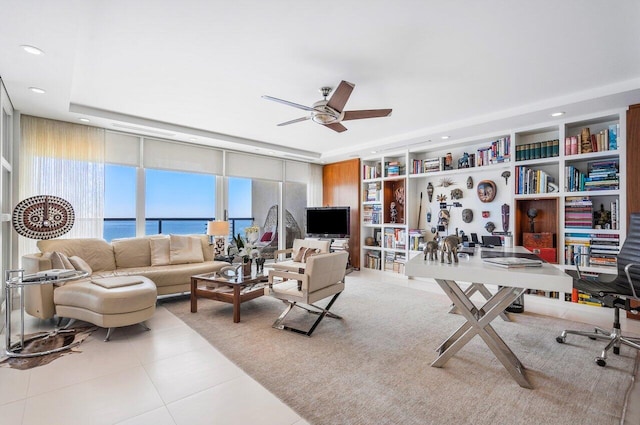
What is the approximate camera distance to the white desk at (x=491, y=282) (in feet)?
5.77

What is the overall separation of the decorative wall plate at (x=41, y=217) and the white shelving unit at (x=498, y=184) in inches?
197

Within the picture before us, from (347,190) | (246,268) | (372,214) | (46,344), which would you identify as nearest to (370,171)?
(347,190)

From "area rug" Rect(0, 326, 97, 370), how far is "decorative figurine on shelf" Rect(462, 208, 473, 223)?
17.5ft

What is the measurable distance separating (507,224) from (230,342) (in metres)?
4.23

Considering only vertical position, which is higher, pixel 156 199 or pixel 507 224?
pixel 156 199

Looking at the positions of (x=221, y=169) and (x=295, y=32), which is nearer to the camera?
(x=295, y=32)

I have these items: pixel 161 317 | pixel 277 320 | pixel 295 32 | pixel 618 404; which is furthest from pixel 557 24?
pixel 161 317

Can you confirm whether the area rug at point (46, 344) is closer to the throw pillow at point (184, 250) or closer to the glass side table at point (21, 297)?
the glass side table at point (21, 297)

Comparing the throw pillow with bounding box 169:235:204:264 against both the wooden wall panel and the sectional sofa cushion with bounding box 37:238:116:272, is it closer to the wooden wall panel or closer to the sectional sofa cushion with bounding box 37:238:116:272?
the sectional sofa cushion with bounding box 37:238:116:272

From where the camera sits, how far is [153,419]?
1710 mm

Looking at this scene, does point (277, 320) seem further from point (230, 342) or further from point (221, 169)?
point (221, 169)

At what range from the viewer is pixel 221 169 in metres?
5.82

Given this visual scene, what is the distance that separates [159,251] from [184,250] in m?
0.34

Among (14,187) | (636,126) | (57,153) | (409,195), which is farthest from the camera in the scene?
(409,195)
